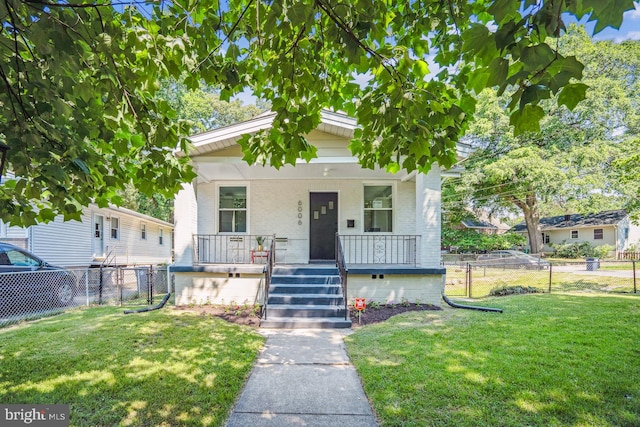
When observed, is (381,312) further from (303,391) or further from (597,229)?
(597,229)

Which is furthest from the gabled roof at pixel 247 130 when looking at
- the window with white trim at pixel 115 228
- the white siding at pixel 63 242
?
the window with white trim at pixel 115 228

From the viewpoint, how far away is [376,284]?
314 inches

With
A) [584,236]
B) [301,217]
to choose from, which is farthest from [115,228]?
[584,236]

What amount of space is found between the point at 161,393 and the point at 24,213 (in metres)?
2.15

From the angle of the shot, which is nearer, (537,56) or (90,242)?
(537,56)

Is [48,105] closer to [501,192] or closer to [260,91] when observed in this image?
[260,91]

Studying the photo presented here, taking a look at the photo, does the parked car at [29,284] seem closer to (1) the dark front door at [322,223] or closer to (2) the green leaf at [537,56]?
(1) the dark front door at [322,223]

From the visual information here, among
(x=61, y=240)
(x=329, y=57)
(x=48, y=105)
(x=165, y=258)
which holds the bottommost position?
(x=165, y=258)

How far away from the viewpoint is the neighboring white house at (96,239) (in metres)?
11.3

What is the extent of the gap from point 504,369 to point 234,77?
443 centimetres

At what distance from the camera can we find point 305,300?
693 centimetres

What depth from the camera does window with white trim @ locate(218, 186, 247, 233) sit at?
31.8 feet

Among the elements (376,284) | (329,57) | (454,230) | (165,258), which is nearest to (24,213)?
(329,57)

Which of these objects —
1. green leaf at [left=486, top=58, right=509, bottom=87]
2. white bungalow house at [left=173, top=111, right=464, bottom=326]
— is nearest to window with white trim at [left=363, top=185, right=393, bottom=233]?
white bungalow house at [left=173, top=111, right=464, bottom=326]
